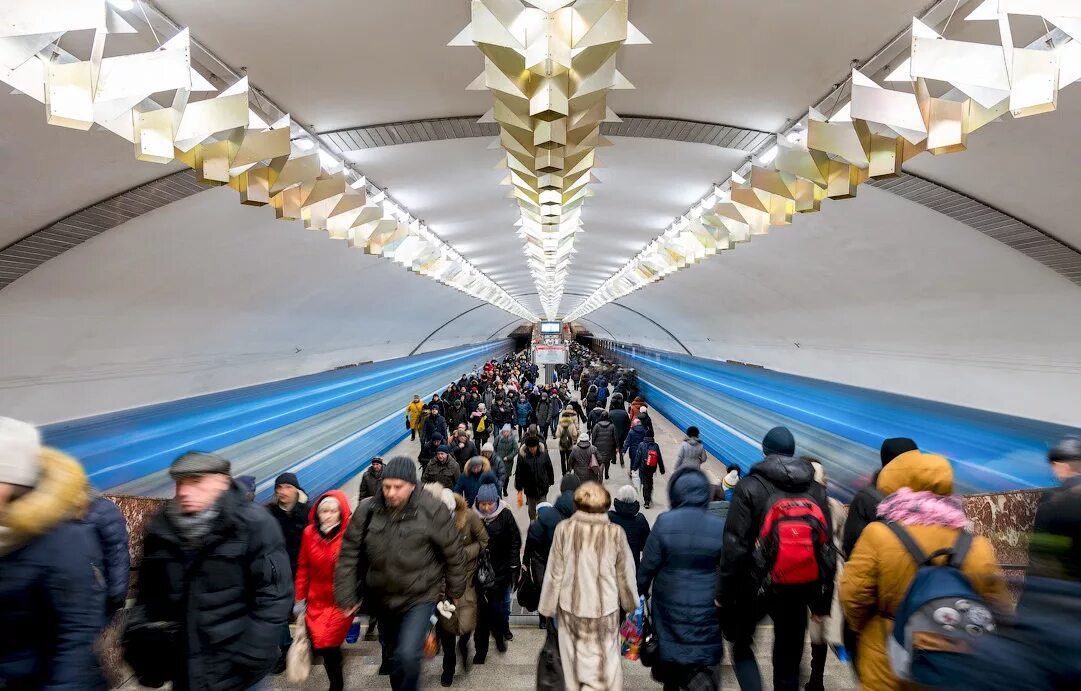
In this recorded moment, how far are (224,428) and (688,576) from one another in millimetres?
6562

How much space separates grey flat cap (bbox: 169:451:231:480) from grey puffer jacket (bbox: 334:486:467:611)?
0.92 metres

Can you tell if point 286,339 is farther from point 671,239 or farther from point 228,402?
point 671,239

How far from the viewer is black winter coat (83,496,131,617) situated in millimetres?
3240

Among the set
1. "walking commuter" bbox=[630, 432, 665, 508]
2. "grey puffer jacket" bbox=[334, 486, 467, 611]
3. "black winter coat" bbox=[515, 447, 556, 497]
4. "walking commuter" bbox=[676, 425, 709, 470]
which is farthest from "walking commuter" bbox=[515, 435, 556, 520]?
A: "grey puffer jacket" bbox=[334, 486, 467, 611]

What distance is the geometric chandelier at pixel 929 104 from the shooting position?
2.57 metres

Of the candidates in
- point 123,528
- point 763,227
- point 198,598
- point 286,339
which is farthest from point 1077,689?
point 286,339

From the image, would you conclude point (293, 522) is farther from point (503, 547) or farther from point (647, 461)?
point (647, 461)

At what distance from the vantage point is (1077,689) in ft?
3.99

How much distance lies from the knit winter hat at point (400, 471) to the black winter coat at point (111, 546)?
1.56 metres

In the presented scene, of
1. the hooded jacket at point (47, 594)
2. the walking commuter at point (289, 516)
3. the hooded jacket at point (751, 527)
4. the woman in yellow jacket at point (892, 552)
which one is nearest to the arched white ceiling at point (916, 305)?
the hooded jacket at point (751, 527)

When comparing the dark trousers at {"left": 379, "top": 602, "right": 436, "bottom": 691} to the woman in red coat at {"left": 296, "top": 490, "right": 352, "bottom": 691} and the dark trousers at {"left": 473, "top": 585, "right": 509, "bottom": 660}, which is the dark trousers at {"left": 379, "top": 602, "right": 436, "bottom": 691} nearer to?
the woman in red coat at {"left": 296, "top": 490, "right": 352, "bottom": 691}

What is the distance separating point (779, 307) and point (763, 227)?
5.44 meters

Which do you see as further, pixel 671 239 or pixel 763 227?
pixel 671 239

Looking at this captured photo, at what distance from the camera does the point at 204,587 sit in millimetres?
2387
